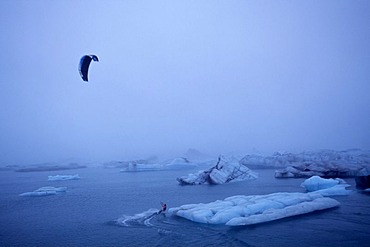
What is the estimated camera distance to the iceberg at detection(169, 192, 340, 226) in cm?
1390

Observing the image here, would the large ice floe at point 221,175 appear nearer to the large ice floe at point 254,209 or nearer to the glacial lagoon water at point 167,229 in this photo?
the glacial lagoon water at point 167,229

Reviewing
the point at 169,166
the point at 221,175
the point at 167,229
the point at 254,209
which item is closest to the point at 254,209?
the point at 254,209

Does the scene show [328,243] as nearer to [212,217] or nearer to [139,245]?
[212,217]

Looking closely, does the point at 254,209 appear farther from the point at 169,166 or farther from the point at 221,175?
the point at 169,166

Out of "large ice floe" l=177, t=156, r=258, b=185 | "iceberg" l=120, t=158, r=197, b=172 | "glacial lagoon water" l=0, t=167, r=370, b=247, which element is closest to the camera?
"glacial lagoon water" l=0, t=167, r=370, b=247

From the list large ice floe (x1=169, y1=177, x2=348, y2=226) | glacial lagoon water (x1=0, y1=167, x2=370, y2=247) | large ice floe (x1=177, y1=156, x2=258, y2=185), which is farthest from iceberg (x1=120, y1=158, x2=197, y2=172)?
large ice floe (x1=169, y1=177, x2=348, y2=226)

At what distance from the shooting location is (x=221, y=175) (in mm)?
30766

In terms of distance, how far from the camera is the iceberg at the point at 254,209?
45.6 ft

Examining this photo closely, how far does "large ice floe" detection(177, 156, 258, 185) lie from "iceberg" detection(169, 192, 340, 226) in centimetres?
1366

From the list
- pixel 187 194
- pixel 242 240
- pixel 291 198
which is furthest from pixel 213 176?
pixel 242 240

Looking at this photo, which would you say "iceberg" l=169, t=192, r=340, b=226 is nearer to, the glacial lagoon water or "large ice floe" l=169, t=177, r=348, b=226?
"large ice floe" l=169, t=177, r=348, b=226

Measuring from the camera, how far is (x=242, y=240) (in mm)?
11586

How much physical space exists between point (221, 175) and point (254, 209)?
16.0 meters

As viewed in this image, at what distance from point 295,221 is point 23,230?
13.3 metres
